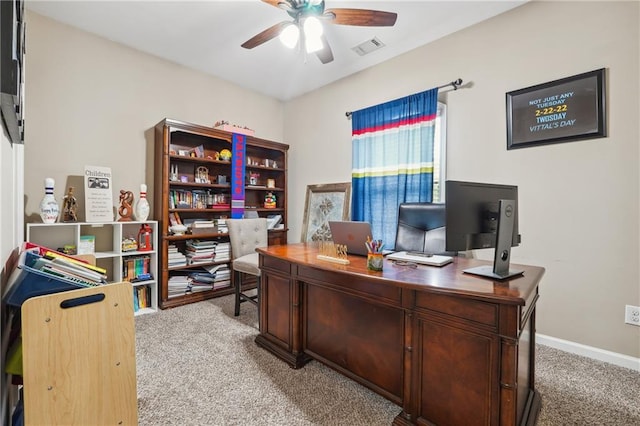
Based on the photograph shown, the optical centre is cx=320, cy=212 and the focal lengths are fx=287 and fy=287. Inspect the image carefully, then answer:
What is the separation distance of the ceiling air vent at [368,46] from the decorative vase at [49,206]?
316cm

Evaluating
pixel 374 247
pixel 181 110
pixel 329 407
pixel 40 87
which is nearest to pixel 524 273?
pixel 374 247

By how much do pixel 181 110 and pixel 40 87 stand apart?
1232mm

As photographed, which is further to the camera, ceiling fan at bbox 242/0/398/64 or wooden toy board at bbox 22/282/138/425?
ceiling fan at bbox 242/0/398/64

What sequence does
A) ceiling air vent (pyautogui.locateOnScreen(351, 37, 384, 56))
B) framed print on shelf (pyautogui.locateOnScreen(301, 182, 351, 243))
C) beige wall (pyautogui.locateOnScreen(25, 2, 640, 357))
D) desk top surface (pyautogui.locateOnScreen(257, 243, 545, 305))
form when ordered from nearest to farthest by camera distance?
desk top surface (pyautogui.locateOnScreen(257, 243, 545, 305))
beige wall (pyautogui.locateOnScreen(25, 2, 640, 357))
ceiling air vent (pyautogui.locateOnScreen(351, 37, 384, 56))
framed print on shelf (pyautogui.locateOnScreen(301, 182, 351, 243))

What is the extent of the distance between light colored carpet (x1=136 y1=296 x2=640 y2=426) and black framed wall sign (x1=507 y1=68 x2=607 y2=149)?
167cm

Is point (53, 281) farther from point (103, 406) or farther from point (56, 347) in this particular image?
point (103, 406)

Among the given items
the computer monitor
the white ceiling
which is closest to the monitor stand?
the computer monitor

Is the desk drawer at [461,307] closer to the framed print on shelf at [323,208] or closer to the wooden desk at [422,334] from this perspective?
the wooden desk at [422,334]

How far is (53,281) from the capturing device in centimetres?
115

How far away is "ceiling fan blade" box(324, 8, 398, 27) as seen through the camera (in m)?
1.98

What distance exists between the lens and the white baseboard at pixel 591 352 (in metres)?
1.98

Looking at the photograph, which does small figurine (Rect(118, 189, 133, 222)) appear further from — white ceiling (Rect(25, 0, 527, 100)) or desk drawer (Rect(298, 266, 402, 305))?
desk drawer (Rect(298, 266, 402, 305))

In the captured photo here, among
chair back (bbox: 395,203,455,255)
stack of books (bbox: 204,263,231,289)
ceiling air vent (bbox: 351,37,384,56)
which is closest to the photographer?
chair back (bbox: 395,203,455,255)

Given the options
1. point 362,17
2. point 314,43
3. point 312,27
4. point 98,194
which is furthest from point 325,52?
point 98,194
